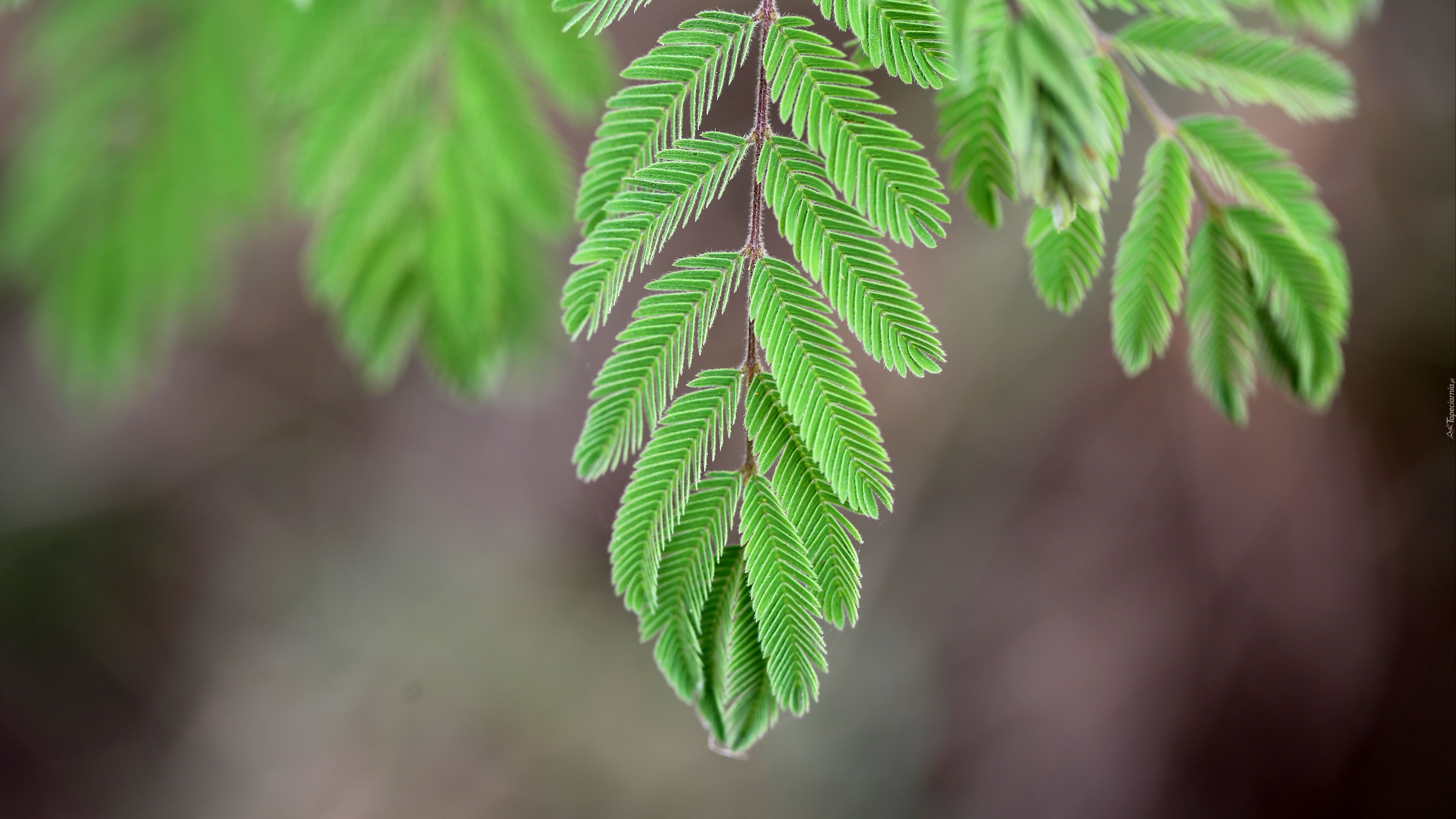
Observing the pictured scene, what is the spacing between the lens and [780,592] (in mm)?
1048

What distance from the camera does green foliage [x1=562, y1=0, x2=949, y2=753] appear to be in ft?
3.28

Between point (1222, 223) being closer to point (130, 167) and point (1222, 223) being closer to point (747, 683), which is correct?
point (747, 683)

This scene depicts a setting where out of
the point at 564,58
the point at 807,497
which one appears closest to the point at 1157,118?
the point at 807,497

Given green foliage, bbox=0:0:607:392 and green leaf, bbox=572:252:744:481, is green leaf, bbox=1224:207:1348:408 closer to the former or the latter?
green leaf, bbox=572:252:744:481

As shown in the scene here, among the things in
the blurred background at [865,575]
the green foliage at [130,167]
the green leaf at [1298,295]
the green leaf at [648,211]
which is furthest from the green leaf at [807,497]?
the blurred background at [865,575]

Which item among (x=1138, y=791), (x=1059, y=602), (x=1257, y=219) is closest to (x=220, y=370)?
(x=1059, y=602)

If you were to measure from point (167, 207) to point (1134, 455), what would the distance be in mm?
4090

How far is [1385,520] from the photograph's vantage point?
3.88 metres

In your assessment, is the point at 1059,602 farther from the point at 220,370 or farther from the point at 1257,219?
the point at 220,370

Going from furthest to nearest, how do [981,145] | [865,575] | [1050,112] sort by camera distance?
[865,575], [981,145], [1050,112]

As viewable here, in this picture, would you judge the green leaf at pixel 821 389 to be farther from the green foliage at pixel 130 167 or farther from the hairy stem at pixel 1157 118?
the green foliage at pixel 130 167

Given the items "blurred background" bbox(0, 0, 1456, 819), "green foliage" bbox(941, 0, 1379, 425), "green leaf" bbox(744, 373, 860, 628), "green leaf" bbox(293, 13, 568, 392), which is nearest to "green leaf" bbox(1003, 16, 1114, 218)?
"green foliage" bbox(941, 0, 1379, 425)

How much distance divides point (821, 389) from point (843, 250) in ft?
0.57

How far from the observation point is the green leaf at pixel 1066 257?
118cm
